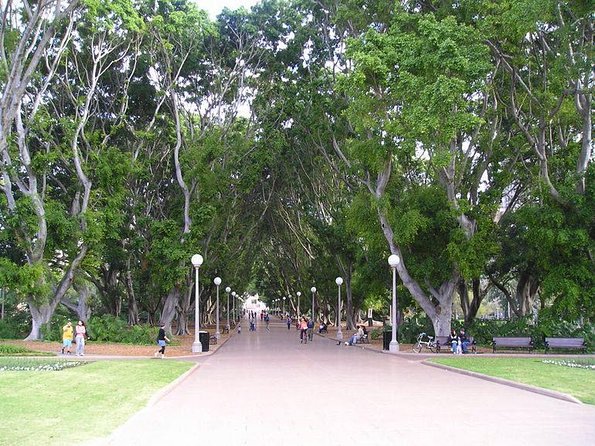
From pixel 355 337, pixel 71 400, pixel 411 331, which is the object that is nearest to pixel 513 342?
pixel 411 331

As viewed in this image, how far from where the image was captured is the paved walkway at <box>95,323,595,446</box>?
859 cm

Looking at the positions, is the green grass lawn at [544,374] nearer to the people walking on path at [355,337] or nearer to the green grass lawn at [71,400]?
the green grass lawn at [71,400]

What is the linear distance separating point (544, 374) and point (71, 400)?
11.1 m

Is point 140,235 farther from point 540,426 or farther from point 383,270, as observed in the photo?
point 540,426

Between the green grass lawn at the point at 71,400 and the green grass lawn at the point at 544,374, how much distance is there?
7923mm

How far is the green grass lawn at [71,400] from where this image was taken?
8.29m

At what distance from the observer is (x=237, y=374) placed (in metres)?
17.9

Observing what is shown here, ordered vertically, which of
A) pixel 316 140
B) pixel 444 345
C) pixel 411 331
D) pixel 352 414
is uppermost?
pixel 316 140

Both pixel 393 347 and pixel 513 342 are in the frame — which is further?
pixel 393 347

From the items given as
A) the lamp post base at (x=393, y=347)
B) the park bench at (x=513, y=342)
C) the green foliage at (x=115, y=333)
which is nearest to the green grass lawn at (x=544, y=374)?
the park bench at (x=513, y=342)

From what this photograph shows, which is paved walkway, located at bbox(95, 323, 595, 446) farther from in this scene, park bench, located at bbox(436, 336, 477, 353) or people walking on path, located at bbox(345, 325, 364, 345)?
people walking on path, located at bbox(345, 325, 364, 345)

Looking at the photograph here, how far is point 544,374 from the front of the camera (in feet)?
52.9

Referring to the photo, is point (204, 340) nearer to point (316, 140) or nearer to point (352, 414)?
point (316, 140)

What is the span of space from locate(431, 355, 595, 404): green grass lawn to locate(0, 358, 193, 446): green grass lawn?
26.0 feet
